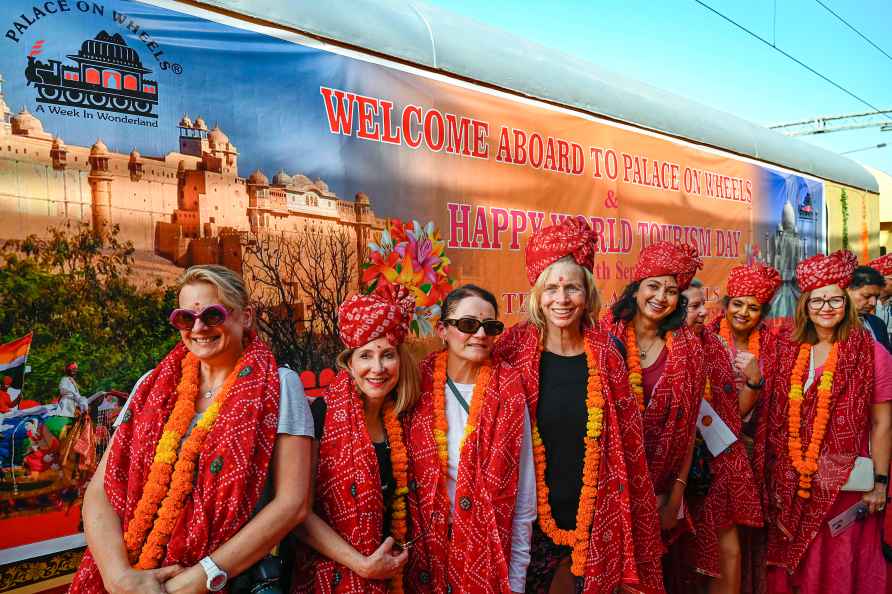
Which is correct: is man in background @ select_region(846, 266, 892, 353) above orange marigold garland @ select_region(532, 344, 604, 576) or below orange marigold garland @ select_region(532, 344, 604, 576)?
above

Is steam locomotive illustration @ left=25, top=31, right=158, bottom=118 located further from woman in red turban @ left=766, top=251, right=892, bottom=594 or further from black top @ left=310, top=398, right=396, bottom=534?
woman in red turban @ left=766, top=251, right=892, bottom=594

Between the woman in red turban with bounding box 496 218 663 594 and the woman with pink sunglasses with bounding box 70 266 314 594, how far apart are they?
2.96ft

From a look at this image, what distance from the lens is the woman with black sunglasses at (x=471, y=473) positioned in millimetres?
2279

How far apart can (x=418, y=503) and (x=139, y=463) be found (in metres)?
0.84

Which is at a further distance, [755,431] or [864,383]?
[755,431]

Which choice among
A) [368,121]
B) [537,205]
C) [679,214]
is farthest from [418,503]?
[679,214]

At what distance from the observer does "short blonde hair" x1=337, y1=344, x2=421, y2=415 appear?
236cm

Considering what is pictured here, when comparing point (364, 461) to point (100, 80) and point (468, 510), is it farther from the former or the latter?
point (100, 80)

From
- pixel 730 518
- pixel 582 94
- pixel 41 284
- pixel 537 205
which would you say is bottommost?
pixel 730 518

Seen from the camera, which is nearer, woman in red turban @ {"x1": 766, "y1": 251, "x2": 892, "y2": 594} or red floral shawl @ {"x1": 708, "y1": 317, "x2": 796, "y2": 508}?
woman in red turban @ {"x1": 766, "y1": 251, "x2": 892, "y2": 594}

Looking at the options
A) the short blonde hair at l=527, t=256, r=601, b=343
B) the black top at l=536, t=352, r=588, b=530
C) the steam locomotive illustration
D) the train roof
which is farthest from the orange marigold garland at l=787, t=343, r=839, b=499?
the steam locomotive illustration

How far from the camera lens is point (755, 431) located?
152 inches

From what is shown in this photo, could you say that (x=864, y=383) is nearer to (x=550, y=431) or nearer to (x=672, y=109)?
(x=550, y=431)

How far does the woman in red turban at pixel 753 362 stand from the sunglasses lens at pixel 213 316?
8.54 ft
